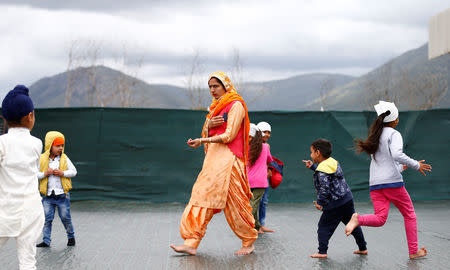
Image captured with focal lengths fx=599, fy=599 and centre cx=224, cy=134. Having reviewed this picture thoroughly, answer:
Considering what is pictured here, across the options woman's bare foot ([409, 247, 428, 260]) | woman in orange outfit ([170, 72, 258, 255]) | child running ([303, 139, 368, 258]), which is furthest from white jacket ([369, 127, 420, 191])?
woman in orange outfit ([170, 72, 258, 255])

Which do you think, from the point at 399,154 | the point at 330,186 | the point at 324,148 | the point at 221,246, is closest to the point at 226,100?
the point at 324,148

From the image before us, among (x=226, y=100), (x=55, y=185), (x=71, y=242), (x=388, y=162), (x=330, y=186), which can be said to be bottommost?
(x=71, y=242)

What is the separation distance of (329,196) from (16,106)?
3.52 metres

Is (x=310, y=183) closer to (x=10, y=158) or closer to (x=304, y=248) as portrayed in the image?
(x=304, y=248)

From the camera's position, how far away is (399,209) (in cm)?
665

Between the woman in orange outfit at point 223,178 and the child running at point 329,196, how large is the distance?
809mm

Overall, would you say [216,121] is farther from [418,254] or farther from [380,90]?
[380,90]

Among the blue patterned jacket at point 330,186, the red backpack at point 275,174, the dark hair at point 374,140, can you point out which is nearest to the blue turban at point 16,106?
the blue patterned jacket at point 330,186

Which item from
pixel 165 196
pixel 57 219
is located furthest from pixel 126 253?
pixel 165 196

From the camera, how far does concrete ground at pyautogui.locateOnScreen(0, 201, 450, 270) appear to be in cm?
634

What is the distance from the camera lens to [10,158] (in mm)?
4551

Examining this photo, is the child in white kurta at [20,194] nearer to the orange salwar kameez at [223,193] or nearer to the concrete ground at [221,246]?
the concrete ground at [221,246]

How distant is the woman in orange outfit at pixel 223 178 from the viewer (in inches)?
264

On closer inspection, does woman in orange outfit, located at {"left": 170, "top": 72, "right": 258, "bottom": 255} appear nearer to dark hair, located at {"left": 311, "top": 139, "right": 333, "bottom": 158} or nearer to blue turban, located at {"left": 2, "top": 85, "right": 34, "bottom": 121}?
dark hair, located at {"left": 311, "top": 139, "right": 333, "bottom": 158}
